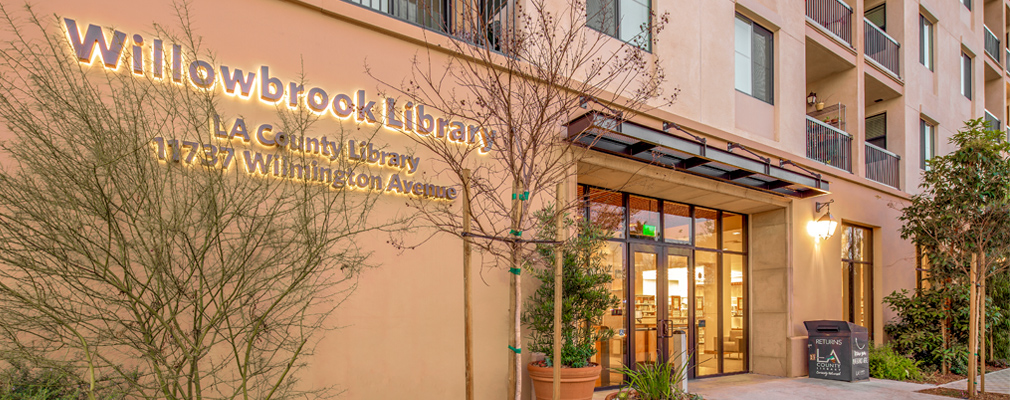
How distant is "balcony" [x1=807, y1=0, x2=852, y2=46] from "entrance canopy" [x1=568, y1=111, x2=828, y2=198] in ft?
13.2

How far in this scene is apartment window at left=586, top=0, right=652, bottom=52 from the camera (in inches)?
333

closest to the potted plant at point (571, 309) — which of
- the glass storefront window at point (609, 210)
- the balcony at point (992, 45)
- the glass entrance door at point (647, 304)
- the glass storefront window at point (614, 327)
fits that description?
the glass storefront window at point (614, 327)

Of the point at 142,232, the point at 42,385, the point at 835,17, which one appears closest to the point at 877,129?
the point at 835,17

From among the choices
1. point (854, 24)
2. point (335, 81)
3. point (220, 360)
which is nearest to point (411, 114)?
point (335, 81)

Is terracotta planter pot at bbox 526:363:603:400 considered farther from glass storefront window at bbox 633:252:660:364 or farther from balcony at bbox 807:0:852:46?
balcony at bbox 807:0:852:46

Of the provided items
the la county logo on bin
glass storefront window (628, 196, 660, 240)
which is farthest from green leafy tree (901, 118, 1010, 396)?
glass storefront window (628, 196, 660, 240)

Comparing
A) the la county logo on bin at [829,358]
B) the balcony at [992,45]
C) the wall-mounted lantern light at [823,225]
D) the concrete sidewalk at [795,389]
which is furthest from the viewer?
the balcony at [992,45]

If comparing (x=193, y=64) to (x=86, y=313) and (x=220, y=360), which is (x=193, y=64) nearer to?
(x=86, y=313)

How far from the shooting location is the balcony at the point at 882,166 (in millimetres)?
13609

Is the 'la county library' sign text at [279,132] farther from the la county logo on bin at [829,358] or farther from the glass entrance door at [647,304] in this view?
the la county logo on bin at [829,358]

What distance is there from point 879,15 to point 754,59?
257 inches

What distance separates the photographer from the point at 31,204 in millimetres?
3918

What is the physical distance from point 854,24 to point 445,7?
1027 cm

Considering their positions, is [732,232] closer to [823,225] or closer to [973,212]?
[823,225]
